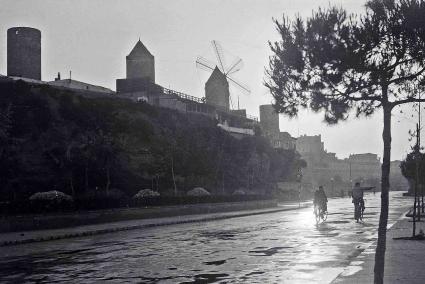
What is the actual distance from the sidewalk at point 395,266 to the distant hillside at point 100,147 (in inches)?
1397

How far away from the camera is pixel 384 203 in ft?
25.9

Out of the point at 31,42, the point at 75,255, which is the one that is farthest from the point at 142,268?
the point at 31,42

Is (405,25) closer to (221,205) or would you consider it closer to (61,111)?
(221,205)

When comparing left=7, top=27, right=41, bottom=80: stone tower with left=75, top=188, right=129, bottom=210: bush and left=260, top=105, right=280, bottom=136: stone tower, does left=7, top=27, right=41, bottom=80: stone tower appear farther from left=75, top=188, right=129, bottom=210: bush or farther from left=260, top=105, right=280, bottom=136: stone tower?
left=260, top=105, right=280, bottom=136: stone tower

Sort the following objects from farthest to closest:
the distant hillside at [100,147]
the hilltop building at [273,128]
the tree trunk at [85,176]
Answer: the hilltop building at [273,128], the distant hillside at [100,147], the tree trunk at [85,176]

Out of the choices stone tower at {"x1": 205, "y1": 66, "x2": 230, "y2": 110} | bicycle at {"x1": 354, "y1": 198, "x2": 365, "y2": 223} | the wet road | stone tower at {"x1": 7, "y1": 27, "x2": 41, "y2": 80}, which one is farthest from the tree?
stone tower at {"x1": 205, "y1": 66, "x2": 230, "y2": 110}

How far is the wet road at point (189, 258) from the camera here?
11016 mm

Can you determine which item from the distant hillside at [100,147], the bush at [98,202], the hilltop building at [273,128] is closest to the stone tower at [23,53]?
the distant hillside at [100,147]

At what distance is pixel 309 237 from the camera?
64.2ft

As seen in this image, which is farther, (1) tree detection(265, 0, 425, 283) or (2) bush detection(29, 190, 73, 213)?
(2) bush detection(29, 190, 73, 213)

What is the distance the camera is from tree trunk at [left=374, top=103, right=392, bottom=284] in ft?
24.9

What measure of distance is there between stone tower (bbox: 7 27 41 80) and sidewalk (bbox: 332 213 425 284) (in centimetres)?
8441

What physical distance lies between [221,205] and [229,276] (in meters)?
32.8

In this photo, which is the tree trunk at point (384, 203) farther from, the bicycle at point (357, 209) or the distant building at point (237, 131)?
the distant building at point (237, 131)
